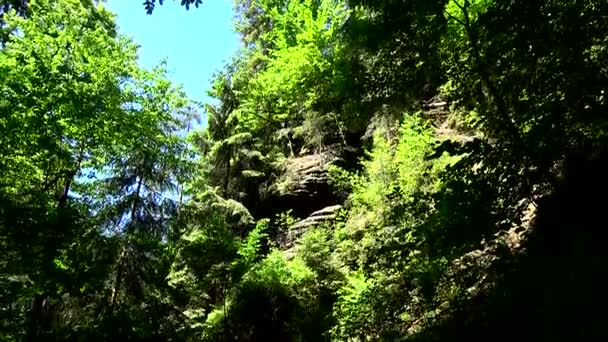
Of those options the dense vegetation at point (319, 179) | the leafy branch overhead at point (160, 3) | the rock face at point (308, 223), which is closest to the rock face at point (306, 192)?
the dense vegetation at point (319, 179)

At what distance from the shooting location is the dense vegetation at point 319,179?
5.54 meters

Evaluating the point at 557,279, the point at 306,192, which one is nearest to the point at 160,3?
the point at 557,279

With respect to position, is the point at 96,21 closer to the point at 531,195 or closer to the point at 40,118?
the point at 40,118

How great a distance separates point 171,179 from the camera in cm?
1680

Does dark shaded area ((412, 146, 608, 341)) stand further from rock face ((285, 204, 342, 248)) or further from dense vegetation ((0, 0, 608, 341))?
rock face ((285, 204, 342, 248))

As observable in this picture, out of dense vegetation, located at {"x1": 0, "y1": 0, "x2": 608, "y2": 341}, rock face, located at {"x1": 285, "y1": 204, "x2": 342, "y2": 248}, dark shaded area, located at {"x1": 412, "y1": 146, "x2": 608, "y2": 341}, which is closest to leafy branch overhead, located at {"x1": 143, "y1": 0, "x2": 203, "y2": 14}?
dense vegetation, located at {"x1": 0, "y1": 0, "x2": 608, "y2": 341}

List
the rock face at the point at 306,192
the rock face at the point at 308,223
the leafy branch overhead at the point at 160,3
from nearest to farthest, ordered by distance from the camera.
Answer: the leafy branch overhead at the point at 160,3, the rock face at the point at 308,223, the rock face at the point at 306,192

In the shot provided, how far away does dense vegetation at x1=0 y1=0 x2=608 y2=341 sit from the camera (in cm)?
554

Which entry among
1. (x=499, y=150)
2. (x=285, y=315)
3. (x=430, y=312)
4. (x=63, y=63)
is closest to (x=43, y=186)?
(x=63, y=63)

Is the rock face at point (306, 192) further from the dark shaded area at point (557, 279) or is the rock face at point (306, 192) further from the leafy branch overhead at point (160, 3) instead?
the leafy branch overhead at point (160, 3)

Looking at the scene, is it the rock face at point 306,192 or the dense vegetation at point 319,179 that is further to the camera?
the rock face at point 306,192

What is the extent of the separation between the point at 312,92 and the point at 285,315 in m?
8.14

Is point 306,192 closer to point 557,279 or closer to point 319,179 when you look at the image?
point 319,179

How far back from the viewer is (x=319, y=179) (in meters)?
20.2
